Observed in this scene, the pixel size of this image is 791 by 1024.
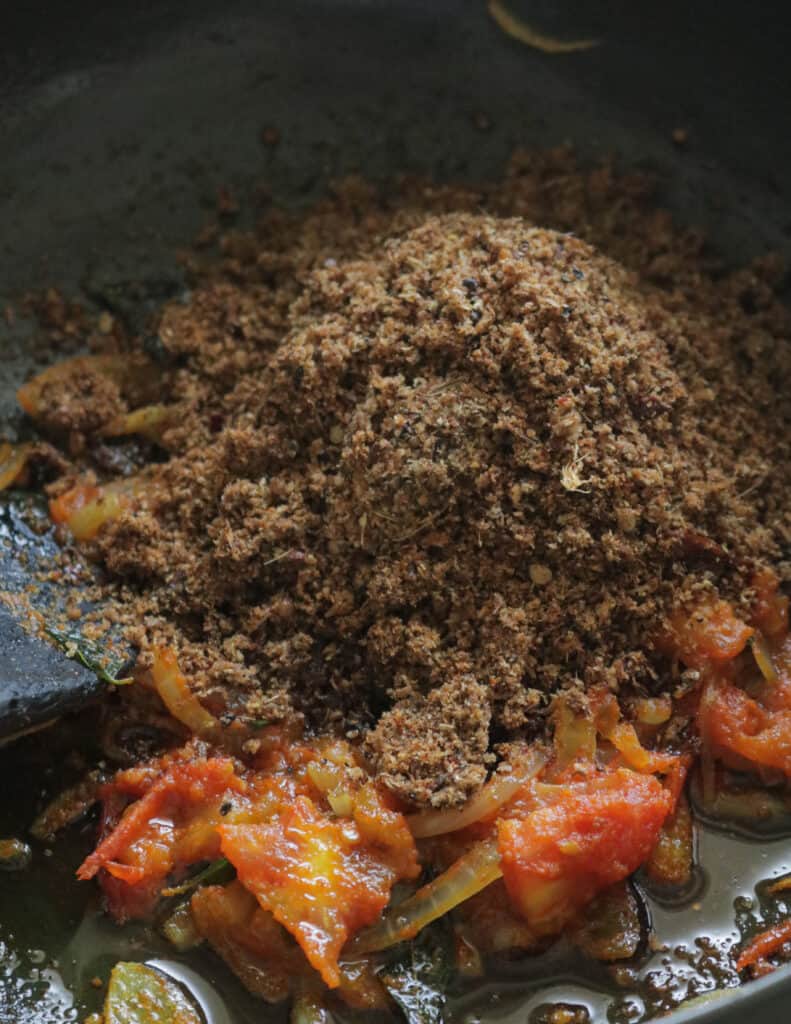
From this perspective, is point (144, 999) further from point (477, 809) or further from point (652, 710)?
point (652, 710)

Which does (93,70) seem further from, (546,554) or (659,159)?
(546,554)

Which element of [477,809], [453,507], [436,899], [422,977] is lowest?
[422,977]

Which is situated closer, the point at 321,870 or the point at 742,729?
the point at 321,870

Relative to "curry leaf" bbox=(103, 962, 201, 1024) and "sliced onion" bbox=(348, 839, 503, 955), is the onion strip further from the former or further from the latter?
"curry leaf" bbox=(103, 962, 201, 1024)

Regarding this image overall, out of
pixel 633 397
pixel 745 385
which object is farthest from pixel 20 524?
pixel 745 385

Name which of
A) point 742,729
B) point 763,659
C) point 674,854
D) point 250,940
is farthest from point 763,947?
point 250,940

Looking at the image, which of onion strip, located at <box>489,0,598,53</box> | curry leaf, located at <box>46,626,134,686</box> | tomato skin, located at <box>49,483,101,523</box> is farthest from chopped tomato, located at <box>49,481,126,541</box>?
onion strip, located at <box>489,0,598,53</box>
